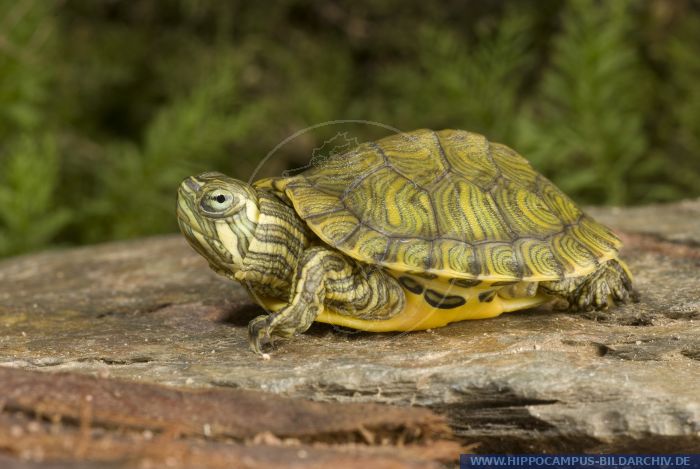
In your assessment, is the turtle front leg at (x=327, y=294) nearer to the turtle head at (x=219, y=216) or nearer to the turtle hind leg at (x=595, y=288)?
the turtle head at (x=219, y=216)

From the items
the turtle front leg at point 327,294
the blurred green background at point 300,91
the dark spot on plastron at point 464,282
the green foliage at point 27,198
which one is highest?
the blurred green background at point 300,91

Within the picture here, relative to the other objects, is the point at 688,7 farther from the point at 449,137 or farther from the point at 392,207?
the point at 392,207

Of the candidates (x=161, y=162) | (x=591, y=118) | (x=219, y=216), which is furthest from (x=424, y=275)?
(x=161, y=162)

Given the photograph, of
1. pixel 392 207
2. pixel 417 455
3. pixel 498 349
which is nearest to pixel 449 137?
pixel 392 207

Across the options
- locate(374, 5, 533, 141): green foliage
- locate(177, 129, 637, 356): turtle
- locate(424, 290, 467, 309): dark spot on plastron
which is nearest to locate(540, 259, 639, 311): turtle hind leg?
locate(177, 129, 637, 356): turtle

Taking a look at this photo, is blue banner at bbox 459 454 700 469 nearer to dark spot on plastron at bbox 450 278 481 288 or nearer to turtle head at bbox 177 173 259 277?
dark spot on plastron at bbox 450 278 481 288

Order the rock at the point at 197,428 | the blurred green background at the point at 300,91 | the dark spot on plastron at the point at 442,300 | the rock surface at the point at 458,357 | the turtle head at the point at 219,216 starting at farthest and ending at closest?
the blurred green background at the point at 300,91
the dark spot on plastron at the point at 442,300
the turtle head at the point at 219,216
the rock surface at the point at 458,357
the rock at the point at 197,428

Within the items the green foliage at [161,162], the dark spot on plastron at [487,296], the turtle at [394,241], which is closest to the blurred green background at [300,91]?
the green foliage at [161,162]
